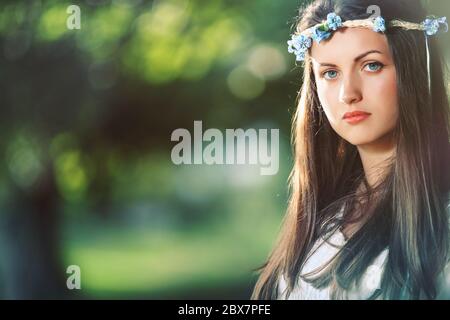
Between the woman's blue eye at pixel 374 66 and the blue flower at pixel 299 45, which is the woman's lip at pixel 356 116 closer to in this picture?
the woman's blue eye at pixel 374 66

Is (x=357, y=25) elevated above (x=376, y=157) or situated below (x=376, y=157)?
above

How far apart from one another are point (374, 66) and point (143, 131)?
4.17 ft

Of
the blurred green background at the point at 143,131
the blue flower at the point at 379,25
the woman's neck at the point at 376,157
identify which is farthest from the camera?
the blurred green background at the point at 143,131

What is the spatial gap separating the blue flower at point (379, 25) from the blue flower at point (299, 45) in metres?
0.35

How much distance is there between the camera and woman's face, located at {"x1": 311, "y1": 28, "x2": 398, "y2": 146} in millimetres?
3588

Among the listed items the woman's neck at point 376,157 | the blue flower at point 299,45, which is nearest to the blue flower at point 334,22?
the blue flower at point 299,45

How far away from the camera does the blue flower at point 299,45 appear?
372 centimetres

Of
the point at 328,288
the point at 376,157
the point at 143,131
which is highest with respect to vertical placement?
the point at 143,131

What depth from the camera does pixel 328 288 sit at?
369 cm

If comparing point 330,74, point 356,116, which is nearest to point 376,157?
point 356,116

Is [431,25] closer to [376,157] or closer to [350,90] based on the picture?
[350,90]

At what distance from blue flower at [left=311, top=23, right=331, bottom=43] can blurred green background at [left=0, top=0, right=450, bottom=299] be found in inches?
6.8

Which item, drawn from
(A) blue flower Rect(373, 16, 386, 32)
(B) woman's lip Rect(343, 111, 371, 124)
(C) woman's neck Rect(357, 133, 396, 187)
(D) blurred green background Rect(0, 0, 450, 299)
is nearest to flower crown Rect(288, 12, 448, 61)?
(A) blue flower Rect(373, 16, 386, 32)
